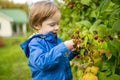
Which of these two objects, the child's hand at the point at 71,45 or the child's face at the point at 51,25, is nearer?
the child's hand at the point at 71,45

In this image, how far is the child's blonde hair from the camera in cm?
296

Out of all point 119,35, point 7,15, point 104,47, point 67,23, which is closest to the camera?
point 104,47

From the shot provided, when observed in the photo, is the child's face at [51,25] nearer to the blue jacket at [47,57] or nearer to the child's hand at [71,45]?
the blue jacket at [47,57]

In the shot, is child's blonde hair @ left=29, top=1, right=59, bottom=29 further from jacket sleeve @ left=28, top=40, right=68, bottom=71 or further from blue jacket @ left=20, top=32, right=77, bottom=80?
jacket sleeve @ left=28, top=40, right=68, bottom=71

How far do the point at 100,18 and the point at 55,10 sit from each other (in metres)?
0.44

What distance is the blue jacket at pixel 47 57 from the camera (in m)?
2.65

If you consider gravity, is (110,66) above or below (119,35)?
below

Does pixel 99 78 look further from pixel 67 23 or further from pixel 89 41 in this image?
pixel 67 23

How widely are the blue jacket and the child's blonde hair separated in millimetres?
131

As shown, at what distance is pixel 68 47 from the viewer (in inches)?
103

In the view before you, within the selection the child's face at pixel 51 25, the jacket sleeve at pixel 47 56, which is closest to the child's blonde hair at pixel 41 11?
the child's face at pixel 51 25

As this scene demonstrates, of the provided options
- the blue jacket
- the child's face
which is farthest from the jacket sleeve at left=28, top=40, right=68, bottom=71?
the child's face

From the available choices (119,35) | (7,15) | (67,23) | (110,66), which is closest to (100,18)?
(119,35)

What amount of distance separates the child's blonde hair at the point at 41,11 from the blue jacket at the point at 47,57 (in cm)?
13
